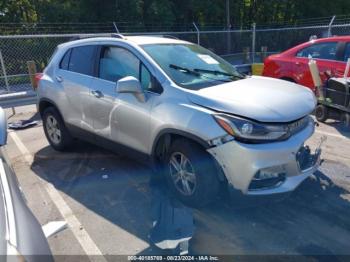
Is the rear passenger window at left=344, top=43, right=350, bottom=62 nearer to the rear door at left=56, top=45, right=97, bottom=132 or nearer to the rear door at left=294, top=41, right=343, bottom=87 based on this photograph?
the rear door at left=294, top=41, right=343, bottom=87

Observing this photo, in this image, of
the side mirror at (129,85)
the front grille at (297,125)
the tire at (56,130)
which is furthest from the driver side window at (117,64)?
the front grille at (297,125)

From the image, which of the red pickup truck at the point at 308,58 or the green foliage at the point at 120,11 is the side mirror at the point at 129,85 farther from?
the green foliage at the point at 120,11

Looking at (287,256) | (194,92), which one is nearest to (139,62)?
(194,92)

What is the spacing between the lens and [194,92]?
3.42 meters

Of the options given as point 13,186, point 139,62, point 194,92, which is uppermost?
point 139,62

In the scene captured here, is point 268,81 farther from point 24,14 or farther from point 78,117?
point 24,14

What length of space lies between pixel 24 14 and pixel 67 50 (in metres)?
20.1

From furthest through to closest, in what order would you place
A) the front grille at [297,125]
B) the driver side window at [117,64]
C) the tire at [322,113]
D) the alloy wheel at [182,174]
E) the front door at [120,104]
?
the tire at [322,113] < the driver side window at [117,64] < the front door at [120,104] < the alloy wheel at [182,174] < the front grille at [297,125]

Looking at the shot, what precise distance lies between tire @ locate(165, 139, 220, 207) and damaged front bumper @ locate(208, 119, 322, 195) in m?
0.15

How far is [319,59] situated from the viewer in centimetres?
727

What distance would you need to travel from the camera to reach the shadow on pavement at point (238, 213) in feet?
10.1

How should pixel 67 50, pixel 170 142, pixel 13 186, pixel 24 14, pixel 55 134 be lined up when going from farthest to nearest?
1. pixel 24 14
2. pixel 55 134
3. pixel 67 50
4. pixel 170 142
5. pixel 13 186

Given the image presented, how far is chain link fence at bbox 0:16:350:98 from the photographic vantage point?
11.2 metres

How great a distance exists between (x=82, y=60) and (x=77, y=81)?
0.31 meters
